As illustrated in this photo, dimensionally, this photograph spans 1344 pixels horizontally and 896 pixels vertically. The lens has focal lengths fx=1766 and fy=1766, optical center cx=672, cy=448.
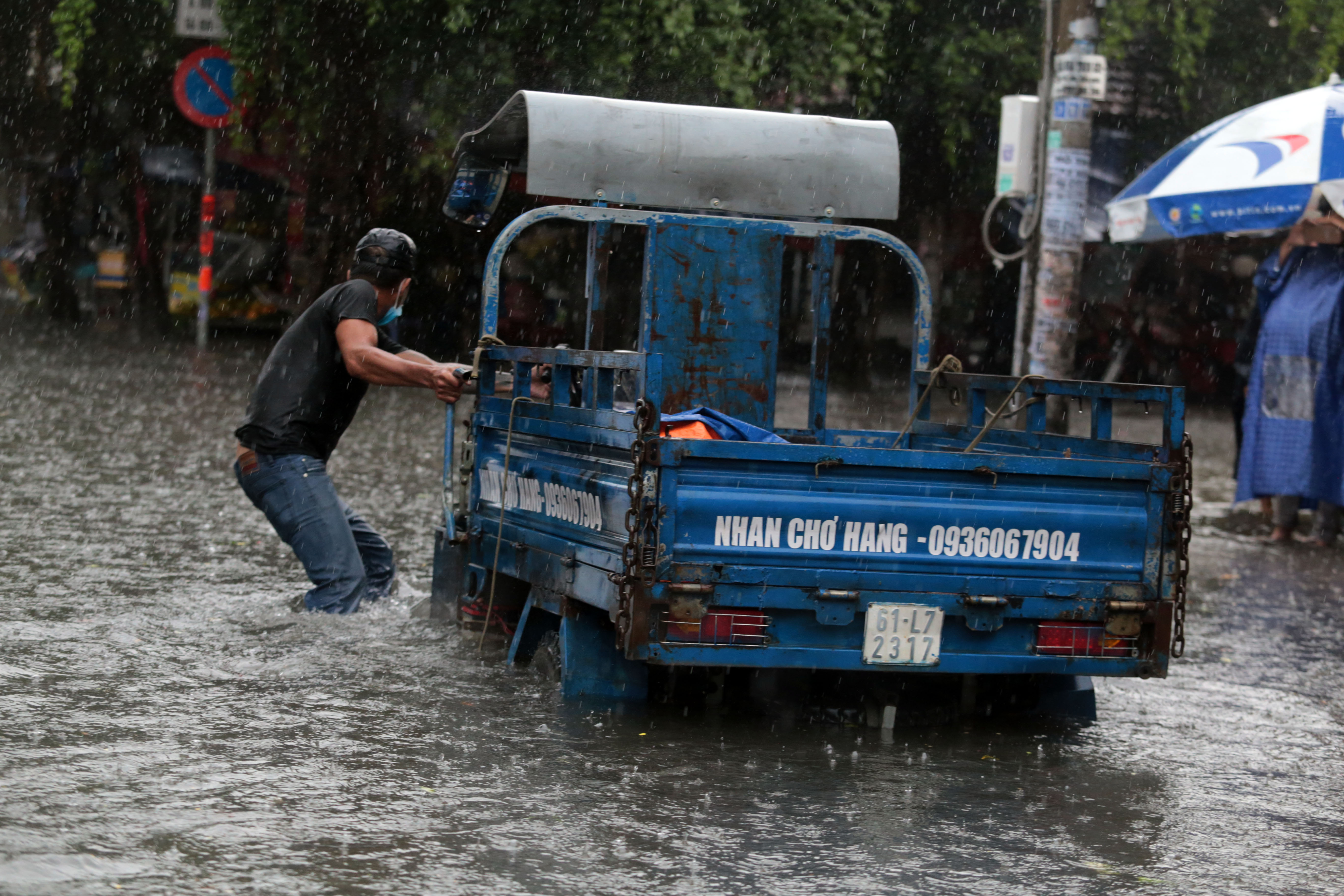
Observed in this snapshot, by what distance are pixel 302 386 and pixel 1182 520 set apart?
3.40 m

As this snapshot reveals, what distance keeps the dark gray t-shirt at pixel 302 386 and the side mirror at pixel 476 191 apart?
1.09 metres

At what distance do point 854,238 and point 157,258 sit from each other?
19769mm

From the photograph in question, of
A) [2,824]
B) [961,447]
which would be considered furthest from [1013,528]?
[2,824]

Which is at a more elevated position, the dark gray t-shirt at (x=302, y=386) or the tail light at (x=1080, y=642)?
the dark gray t-shirt at (x=302, y=386)

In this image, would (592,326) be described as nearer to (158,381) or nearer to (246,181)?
(158,381)

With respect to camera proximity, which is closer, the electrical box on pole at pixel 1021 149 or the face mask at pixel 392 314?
the face mask at pixel 392 314

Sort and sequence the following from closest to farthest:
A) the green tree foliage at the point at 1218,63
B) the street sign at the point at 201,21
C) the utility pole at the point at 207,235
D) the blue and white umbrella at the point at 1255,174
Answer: the blue and white umbrella at the point at 1255,174 < the street sign at the point at 201,21 < the utility pole at the point at 207,235 < the green tree foliage at the point at 1218,63

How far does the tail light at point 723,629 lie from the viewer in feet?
17.5

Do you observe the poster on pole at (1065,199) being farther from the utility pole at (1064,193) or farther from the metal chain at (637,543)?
the metal chain at (637,543)

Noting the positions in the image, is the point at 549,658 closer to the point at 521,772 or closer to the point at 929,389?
the point at 521,772

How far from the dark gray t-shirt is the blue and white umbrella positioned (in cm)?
621

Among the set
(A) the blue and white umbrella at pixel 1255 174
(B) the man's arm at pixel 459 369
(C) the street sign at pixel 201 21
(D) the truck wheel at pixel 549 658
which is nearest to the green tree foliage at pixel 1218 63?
(A) the blue and white umbrella at pixel 1255 174

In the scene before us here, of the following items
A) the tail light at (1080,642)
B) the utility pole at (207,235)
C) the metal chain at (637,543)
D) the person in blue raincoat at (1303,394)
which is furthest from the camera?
the utility pole at (207,235)

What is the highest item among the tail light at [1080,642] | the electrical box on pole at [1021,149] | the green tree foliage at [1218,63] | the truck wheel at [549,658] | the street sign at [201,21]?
the green tree foliage at [1218,63]
